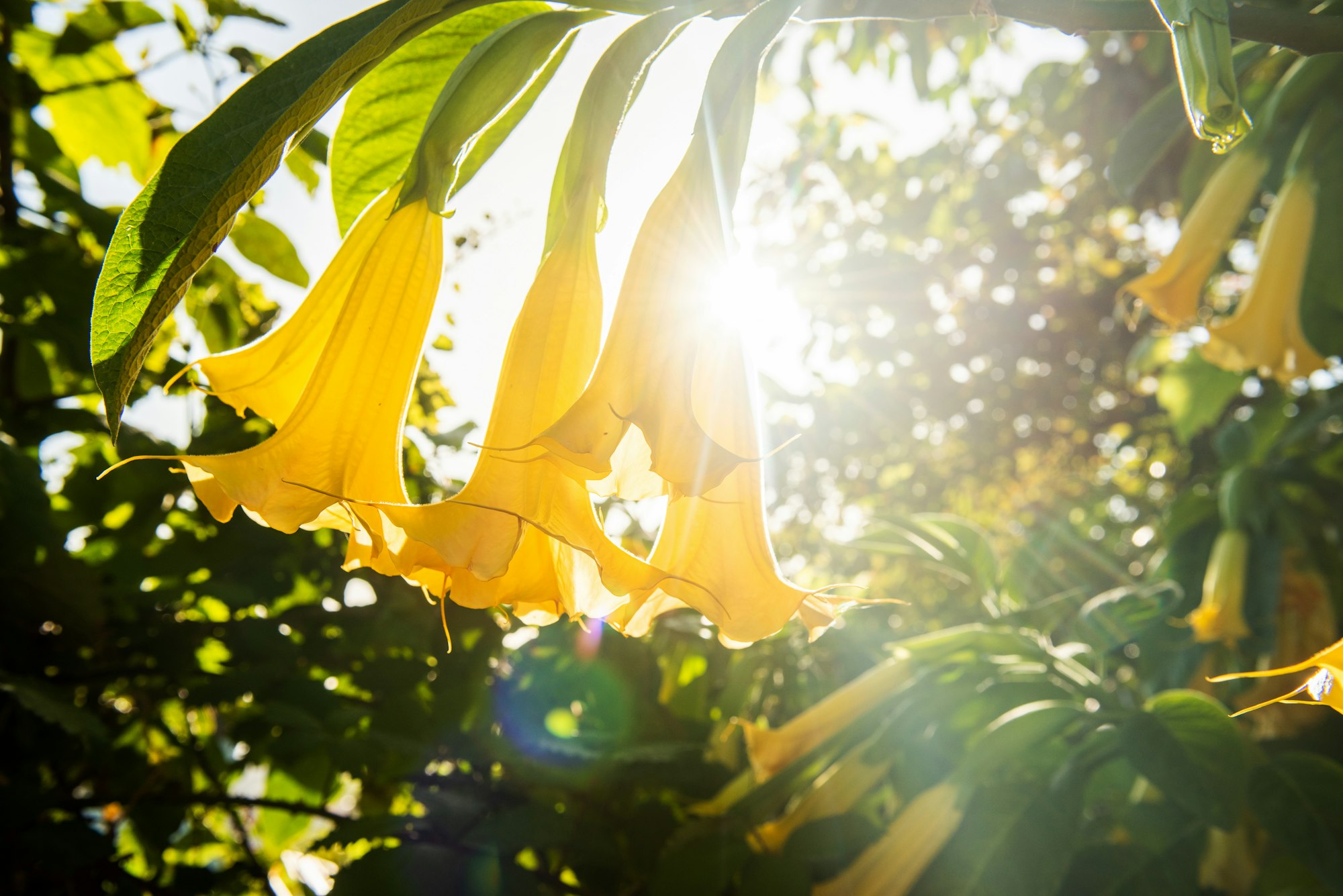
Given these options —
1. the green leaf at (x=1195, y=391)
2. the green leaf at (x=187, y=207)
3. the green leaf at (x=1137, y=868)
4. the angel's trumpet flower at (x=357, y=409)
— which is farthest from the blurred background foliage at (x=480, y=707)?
the green leaf at (x=1195, y=391)

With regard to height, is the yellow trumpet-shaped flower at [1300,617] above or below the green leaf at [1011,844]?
above

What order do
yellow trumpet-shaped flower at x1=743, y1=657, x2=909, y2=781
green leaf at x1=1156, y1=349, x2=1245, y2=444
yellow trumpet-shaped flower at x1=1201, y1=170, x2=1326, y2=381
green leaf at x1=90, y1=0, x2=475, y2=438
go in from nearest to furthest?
green leaf at x1=90, y1=0, x2=475, y2=438 → yellow trumpet-shaped flower at x1=743, y1=657, x2=909, y2=781 → yellow trumpet-shaped flower at x1=1201, y1=170, x2=1326, y2=381 → green leaf at x1=1156, y1=349, x2=1245, y2=444

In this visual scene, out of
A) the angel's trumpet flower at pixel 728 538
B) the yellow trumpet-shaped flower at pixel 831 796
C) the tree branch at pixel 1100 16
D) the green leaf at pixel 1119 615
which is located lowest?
the yellow trumpet-shaped flower at pixel 831 796

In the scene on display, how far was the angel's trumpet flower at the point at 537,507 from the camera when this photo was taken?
37cm

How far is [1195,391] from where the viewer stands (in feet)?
5.66

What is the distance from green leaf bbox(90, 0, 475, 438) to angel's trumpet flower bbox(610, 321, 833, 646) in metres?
0.19

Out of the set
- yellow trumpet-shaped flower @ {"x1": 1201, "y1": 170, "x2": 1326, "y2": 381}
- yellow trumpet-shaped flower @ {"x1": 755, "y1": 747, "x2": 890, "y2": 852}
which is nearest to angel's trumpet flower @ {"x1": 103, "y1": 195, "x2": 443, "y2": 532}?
yellow trumpet-shaped flower @ {"x1": 755, "y1": 747, "x2": 890, "y2": 852}

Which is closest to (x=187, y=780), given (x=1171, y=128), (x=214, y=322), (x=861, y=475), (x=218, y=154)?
(x=214, y=322)

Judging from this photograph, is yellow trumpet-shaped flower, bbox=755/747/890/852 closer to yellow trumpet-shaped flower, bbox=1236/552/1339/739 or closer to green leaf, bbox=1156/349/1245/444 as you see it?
yellow trumpet-shaped flower, bbox=1236/552/1339/739

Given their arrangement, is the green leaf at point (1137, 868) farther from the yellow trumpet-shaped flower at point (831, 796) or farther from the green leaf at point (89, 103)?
the green leaf at point (89, 103)

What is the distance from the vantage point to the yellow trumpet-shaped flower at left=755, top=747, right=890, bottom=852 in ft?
2.81

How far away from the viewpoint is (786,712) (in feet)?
3.57

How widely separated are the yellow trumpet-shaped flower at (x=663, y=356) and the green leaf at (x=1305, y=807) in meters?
0.73

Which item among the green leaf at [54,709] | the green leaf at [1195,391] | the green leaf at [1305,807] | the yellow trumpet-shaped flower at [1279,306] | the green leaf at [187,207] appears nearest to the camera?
the green leaf at [187,207]
